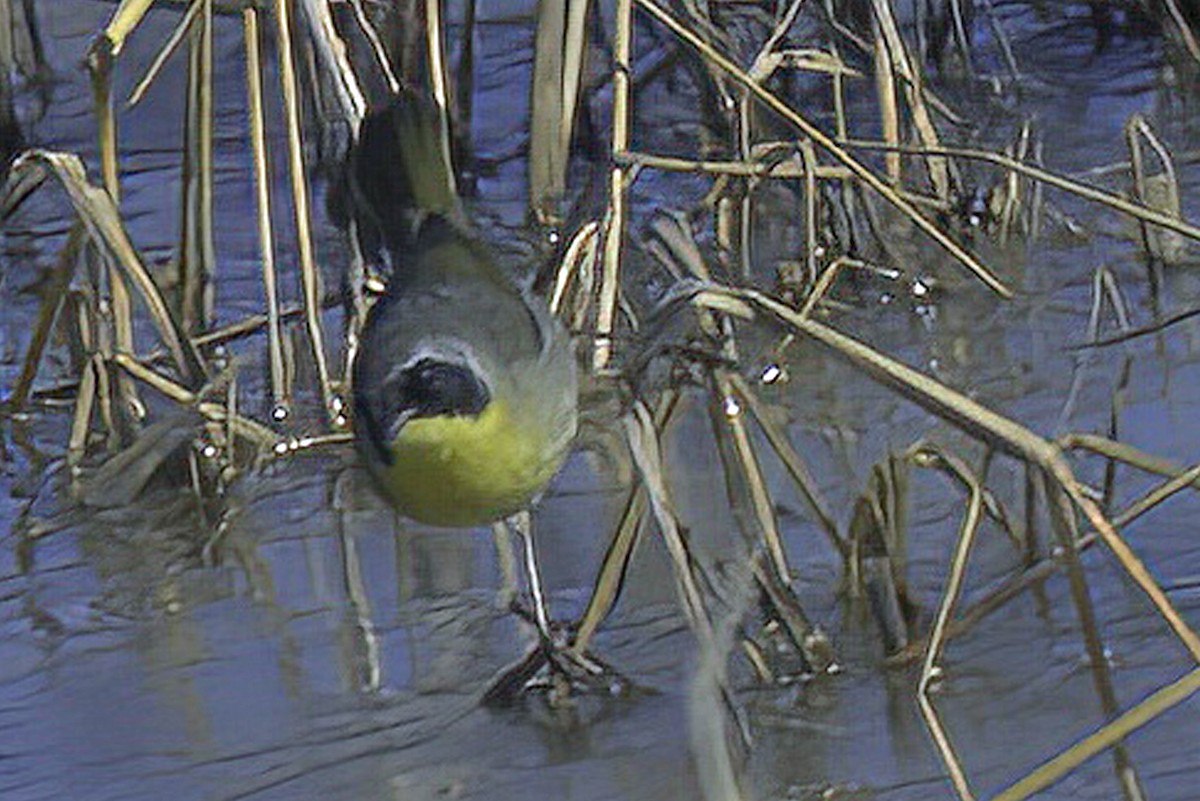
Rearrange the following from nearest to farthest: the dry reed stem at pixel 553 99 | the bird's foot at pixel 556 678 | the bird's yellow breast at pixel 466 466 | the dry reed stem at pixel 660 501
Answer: the dry reed stem at pixel 660 501 → the bird's yellow breast at pixel 466 466 → the bird's foot at pixel 556 678 → the dry reed stem at pixel 553 99

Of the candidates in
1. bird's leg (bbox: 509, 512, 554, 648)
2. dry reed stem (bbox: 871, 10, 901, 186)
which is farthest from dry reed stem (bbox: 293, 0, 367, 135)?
dry reed stem (bbox: 871, 10, 901, 186)

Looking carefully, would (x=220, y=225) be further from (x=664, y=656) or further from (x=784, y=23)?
(x=664, y=656)

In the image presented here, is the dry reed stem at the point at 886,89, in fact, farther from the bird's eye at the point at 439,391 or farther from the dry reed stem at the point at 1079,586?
the dry reed stem at the point at 1079,586

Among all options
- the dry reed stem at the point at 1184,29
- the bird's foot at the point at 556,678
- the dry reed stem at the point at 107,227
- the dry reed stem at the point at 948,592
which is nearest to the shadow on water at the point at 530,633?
the bird's foot at the point at 556,678

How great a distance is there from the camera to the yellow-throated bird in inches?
157

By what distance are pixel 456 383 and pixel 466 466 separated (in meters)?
0.13

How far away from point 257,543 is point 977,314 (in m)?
1.74

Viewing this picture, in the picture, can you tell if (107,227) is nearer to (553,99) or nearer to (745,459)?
(745,459)

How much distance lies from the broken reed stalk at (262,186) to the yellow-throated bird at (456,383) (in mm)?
622

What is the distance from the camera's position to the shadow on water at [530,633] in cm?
420

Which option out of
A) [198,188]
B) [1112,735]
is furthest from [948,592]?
[198,188]

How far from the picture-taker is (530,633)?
466 centimetres

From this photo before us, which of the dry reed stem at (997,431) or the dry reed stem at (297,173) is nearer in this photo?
the dry reed stem at (997,431)

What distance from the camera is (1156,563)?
4672 millimetres
